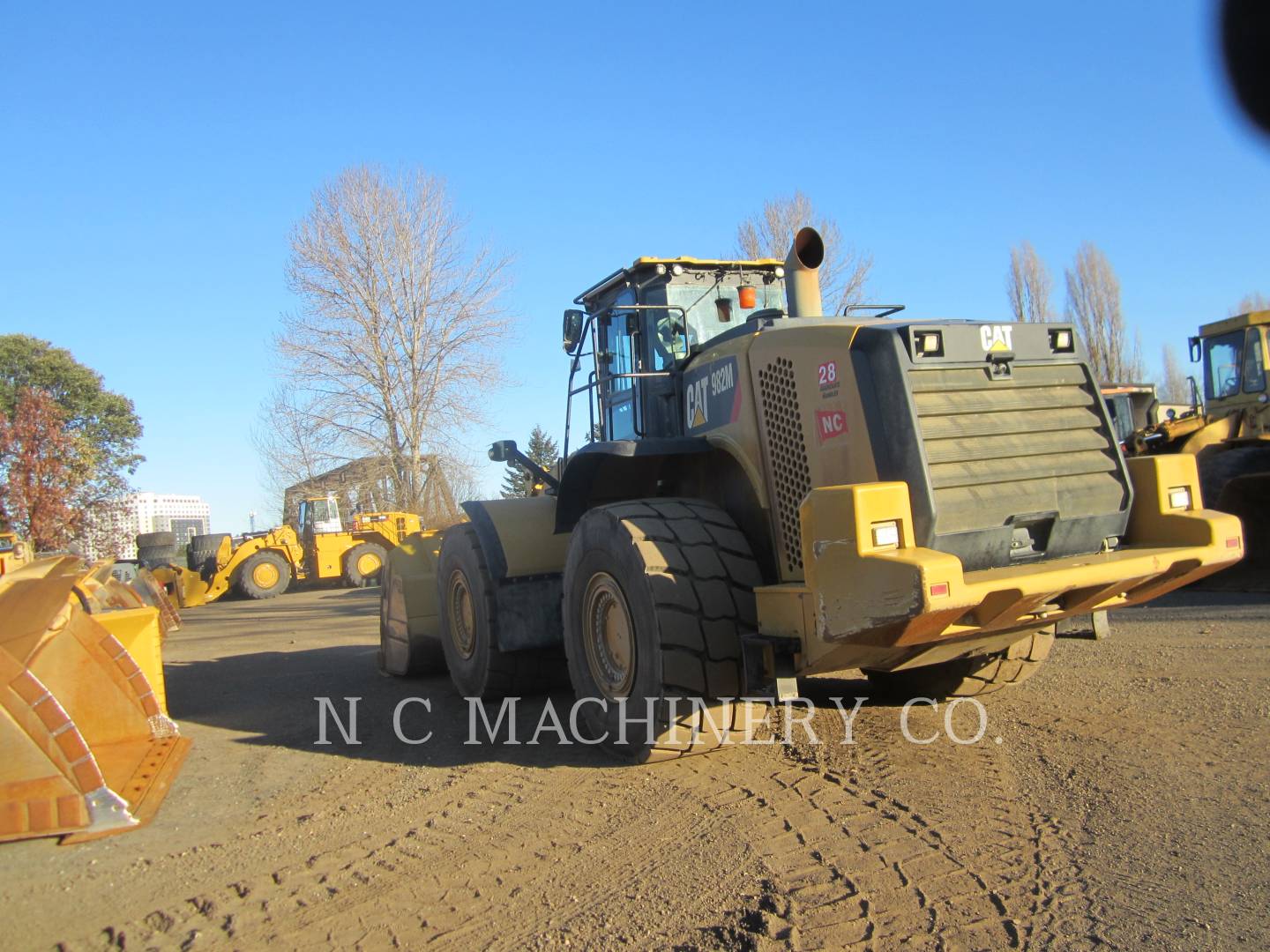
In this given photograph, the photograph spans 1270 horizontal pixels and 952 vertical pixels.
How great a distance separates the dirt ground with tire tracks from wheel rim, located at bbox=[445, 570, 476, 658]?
83 cm

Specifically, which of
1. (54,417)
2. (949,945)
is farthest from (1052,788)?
(54,417)

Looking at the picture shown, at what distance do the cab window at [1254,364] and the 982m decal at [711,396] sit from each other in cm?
997

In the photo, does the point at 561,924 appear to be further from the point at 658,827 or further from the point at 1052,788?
the point at 1052,788

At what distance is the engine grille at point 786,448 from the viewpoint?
4.68m

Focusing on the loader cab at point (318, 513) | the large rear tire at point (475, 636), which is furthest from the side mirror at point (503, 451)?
the loader cab at point (318, 513)

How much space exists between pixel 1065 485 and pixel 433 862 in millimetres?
3085

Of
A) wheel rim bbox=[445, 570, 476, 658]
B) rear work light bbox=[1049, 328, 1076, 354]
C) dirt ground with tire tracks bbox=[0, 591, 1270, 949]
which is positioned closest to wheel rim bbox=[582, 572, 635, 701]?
dirt ground with tire tracks bbox=[0, 591, 1270, 949]

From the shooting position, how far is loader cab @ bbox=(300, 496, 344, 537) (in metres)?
28.0

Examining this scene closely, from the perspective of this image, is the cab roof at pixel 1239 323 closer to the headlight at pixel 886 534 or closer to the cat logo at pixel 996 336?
the cat logo at pixel 996 336

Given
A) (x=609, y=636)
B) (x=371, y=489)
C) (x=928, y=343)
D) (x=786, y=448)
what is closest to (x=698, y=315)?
(x=786, y=448)

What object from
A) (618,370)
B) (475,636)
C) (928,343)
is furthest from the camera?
(475,636)

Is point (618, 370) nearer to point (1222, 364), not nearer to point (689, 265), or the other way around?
point (689, 265)

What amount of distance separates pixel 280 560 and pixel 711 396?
21867 millimetres

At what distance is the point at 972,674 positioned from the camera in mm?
5996
